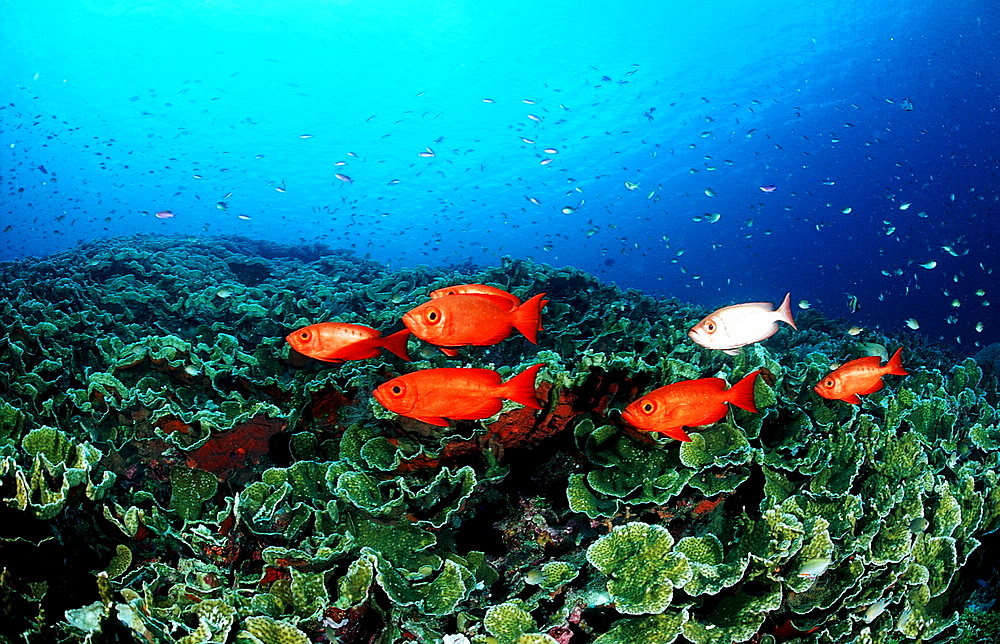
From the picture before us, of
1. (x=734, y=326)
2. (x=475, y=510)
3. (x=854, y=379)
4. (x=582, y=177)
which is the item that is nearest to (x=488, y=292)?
(x=475, y=510)

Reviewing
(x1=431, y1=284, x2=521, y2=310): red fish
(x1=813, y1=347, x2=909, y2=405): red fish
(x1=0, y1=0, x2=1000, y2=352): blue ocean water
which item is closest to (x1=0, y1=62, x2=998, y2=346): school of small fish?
(x1=0, y1=0, x2=1000, y2=352): blue ocean water

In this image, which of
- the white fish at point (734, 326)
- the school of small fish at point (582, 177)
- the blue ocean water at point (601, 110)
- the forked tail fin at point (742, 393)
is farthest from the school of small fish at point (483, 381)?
the school of small fish at point (582, 177)

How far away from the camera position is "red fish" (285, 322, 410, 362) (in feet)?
9.29

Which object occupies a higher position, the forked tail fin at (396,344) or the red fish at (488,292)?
the red fish at (488,292)

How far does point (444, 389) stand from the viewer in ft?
7.18

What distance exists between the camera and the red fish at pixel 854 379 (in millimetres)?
2916

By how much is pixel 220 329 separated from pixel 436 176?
81686 mm

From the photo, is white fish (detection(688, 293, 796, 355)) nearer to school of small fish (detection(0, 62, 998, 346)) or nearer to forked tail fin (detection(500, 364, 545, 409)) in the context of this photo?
forked tail fin (detection(500, 364, 545, 409))

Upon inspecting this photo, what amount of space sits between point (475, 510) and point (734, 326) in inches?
86.8

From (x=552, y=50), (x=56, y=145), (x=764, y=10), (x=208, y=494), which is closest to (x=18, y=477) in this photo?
(x=208, y=494)

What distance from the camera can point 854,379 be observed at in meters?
2.95

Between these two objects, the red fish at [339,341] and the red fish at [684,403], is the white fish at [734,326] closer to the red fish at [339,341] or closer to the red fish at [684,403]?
the red fish at [684,403]

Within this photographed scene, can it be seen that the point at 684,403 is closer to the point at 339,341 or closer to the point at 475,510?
the point at 475,510

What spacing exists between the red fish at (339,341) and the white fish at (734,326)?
2.07 metres
